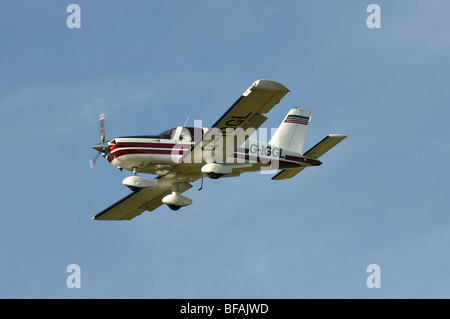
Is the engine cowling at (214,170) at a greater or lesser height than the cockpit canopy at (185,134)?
lesser

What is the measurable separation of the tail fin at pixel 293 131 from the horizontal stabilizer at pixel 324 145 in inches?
36.8

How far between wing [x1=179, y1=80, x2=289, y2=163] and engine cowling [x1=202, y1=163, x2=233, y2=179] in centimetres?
44

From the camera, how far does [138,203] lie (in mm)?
33000

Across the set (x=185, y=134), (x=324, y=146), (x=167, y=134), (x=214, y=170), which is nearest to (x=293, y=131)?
(x=324, y=146)

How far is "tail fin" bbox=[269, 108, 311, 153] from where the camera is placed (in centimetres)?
3193

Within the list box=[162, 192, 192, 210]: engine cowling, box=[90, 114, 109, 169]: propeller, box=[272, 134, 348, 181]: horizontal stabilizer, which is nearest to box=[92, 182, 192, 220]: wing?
box=[162, 192, 192, 210]: engine cowling

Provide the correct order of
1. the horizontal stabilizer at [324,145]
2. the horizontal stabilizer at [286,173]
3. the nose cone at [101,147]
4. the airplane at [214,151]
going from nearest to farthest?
1. the airplane at [214,151]
2. the nose cone at [101,147]
3. the horizontal stabilizer at [324,145]
4. the horizontal stabilizer at [286,173]

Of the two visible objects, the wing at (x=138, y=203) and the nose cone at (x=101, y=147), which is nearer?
the nose cone at (x=101, y=147)

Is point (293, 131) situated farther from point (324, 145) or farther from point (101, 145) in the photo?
point (101, 145)

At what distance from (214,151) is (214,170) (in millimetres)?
770

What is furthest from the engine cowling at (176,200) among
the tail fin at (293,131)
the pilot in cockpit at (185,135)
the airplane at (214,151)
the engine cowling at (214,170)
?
the tail fin at (293,131)

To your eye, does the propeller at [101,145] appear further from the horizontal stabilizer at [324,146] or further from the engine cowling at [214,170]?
the horizontal stabilizer at [324,146]

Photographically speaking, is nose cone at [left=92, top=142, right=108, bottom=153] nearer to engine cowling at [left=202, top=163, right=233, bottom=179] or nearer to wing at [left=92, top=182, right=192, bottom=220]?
wing at [left=92, top=182, right=192, bottom=220]

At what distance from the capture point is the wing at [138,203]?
3194 centimetres
